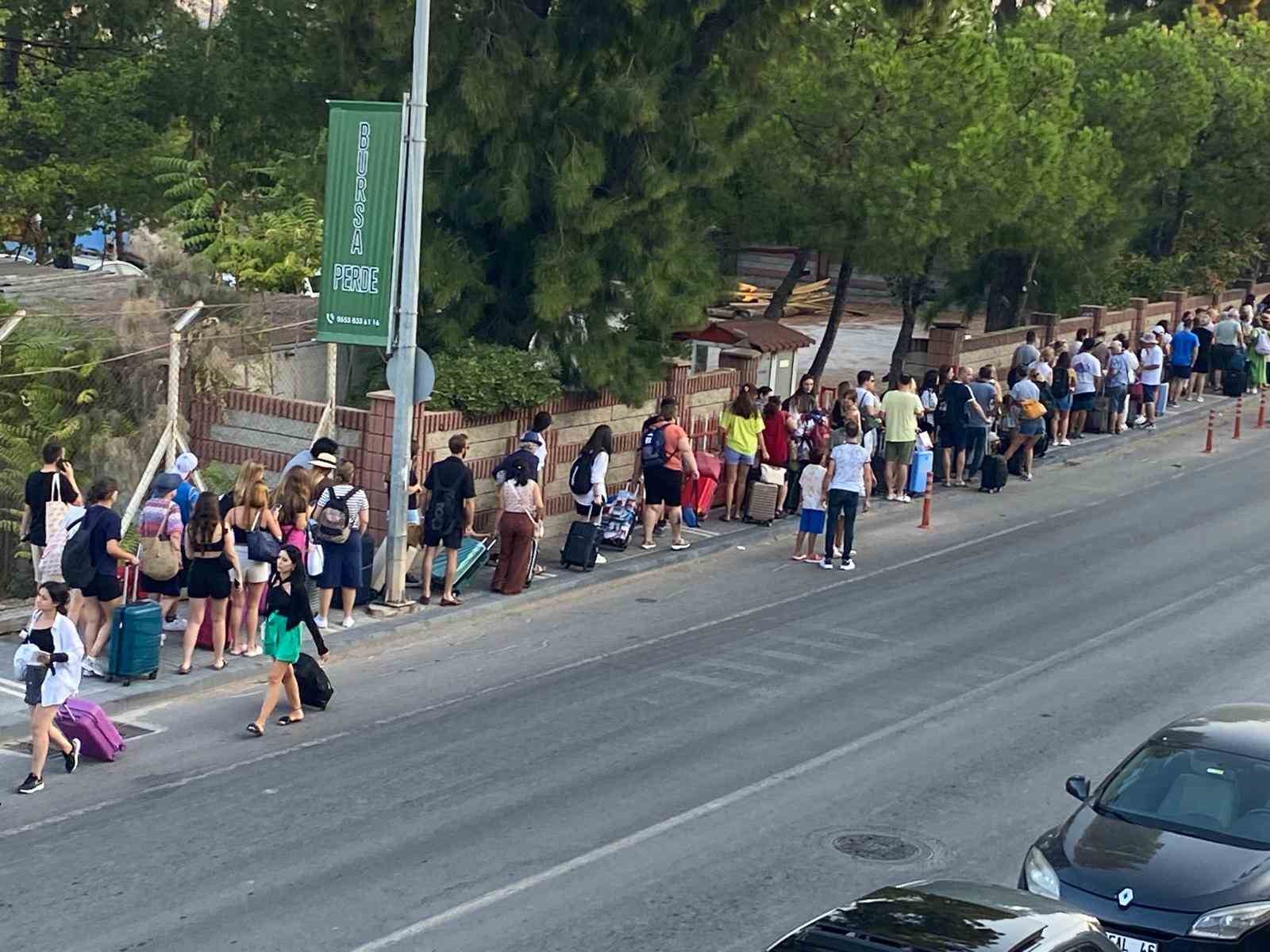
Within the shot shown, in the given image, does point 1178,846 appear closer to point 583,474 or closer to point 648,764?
point 648,764

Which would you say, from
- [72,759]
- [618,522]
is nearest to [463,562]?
[618,522]

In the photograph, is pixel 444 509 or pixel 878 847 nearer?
pixel 878 847

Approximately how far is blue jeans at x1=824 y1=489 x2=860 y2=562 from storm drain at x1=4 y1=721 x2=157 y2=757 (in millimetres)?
9100

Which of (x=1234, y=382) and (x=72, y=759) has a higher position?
(x=1234, y=382)

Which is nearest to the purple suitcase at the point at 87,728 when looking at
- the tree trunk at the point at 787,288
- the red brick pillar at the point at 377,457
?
the red brick pillar at the point at 377,457

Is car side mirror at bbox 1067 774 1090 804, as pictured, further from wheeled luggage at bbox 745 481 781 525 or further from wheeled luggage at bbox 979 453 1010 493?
wheeled luggage at bbox 979 453 1010 493

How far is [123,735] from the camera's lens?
1421 cm

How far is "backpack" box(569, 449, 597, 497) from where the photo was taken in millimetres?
20562

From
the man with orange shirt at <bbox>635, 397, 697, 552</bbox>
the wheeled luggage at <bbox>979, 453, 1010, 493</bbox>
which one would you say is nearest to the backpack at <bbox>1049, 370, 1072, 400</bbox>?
the wheeled luggage at <bbox>979, 453, 1010, 493</bbox>

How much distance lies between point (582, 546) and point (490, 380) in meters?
2.11

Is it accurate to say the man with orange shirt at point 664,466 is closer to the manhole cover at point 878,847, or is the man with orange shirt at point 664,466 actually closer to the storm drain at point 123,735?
the storm drain at point 123,735

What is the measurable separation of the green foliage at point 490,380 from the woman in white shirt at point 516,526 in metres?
1.26

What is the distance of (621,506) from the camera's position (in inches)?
853

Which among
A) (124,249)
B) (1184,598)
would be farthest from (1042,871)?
(124,249)
